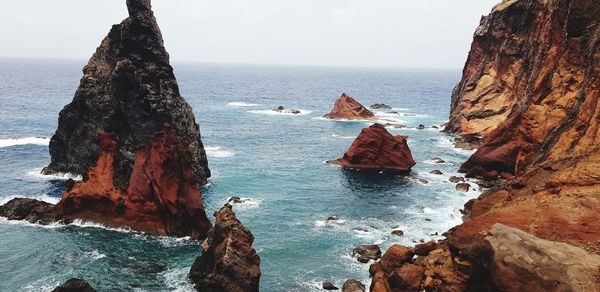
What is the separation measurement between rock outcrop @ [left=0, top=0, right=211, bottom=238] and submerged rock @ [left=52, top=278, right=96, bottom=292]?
1457 centimetres

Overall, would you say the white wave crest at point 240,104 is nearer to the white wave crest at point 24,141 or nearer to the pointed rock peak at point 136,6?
the white wave crest at point 24,141

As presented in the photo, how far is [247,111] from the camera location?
161m

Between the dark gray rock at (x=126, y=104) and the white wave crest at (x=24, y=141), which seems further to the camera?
the white wave crest at (x=24, y=141)

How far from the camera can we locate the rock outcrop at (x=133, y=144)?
2089 inches

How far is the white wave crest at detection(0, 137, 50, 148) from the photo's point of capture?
93.3 meters

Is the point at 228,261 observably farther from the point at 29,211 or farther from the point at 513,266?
the point at 29,211

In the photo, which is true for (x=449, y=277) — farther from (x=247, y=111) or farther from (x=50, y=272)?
(x=247, y=111)

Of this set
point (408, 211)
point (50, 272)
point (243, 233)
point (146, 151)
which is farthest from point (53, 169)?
point (408, 211)

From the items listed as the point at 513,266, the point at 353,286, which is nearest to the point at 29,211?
the point at 353,286

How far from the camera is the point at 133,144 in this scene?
60.3 meters

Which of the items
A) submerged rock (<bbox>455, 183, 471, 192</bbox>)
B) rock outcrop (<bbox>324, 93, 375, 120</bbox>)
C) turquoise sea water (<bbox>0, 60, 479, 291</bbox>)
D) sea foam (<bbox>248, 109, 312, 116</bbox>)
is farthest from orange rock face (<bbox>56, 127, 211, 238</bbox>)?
sea foam (<bbox>248, 109, 312, 116</bbox>)

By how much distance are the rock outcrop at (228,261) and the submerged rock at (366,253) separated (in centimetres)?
1158

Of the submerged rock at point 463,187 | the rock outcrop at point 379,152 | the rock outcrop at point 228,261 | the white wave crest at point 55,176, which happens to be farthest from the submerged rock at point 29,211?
the submerged rock at point 463,187

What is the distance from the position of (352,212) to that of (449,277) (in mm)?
32840
